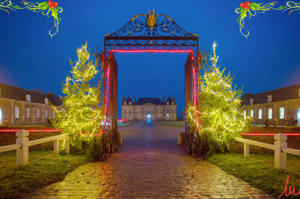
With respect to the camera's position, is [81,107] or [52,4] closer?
[52,4]

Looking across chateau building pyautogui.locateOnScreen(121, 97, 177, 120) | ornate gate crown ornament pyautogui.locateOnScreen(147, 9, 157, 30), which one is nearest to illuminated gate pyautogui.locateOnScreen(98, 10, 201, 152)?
ornate gate crown ornament pyautogui.locateOnScreen(147, 9, 157, 30)

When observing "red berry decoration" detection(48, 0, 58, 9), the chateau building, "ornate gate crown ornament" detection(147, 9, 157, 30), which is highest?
"ornate gate crown ornament" detection(147, 9, 157, 30)

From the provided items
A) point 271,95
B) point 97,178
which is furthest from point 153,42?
point 271,95

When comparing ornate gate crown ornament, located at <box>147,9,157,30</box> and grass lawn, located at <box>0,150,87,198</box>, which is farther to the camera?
ornate gate crown ornament, located at <box>147,9,157,30</box>

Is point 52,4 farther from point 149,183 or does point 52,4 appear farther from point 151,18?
point 149,183

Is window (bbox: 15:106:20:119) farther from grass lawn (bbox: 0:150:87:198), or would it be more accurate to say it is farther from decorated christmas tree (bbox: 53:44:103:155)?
grass lawn (bbox: 0:150:87:198)

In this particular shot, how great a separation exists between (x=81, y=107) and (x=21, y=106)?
3177cm

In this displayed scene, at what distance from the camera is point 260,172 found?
611 cm

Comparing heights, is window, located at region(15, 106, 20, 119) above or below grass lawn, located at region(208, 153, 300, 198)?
above

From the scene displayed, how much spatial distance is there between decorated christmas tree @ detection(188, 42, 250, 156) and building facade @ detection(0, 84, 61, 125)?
26.3 metres

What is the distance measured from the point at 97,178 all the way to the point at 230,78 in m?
7.07

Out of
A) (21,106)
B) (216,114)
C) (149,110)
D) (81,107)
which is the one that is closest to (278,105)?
(216,114)

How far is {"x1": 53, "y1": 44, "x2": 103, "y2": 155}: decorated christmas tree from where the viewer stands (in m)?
9.45

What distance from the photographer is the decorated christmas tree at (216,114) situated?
9.16 meters
